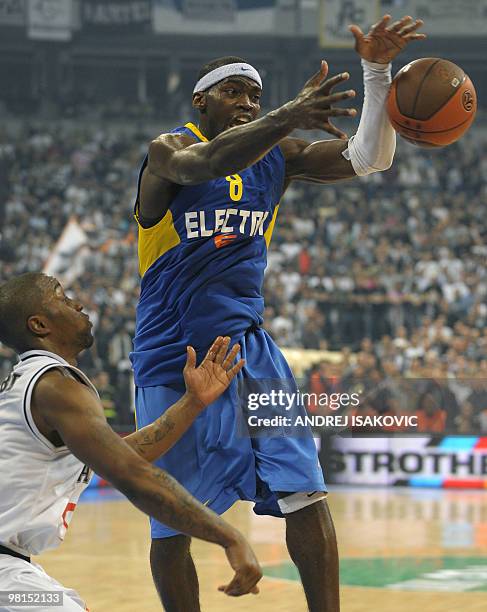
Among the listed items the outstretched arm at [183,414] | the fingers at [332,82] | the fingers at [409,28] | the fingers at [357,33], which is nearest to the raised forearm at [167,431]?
the outstretched arm at [183,414]

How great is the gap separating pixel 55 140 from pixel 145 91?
4.48 meters

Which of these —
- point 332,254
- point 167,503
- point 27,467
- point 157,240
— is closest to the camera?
point 167,503

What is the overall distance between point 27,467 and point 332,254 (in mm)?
16255

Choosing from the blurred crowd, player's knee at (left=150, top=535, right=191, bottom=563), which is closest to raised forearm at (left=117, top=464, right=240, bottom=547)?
player's knee at (left=150, top=535, right=191, bottom=563)

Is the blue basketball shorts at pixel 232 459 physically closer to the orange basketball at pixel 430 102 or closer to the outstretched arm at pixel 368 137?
the outstretched arm at pixel 368 137

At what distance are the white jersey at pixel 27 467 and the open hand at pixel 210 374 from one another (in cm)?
50

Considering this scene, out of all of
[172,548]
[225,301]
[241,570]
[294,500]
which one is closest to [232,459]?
[294,500]

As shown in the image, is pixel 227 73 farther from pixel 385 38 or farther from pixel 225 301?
pixel 225 301

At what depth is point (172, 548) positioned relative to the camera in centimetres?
426

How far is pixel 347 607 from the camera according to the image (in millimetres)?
5965

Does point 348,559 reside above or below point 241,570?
below

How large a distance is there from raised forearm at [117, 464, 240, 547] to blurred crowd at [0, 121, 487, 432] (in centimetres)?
964

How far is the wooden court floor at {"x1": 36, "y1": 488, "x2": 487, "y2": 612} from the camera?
6145 millimetres

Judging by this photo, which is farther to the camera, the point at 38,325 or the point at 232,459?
the point at 232,459
